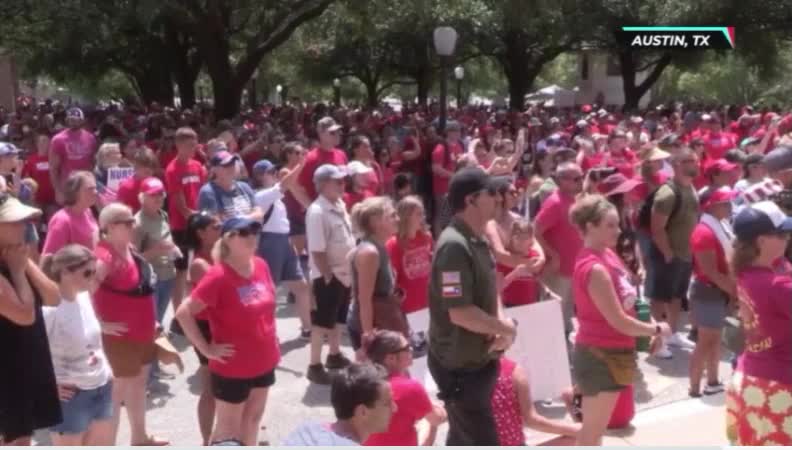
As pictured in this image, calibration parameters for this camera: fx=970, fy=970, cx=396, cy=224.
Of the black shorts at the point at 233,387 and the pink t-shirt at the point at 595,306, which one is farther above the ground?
the pink t-shirt at the point at 595,306

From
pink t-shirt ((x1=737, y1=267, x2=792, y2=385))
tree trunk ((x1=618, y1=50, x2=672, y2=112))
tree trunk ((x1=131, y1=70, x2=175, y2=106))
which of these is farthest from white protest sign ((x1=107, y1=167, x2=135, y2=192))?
tree trunk ((x1=618, y1=50, x2=672, y2=112))

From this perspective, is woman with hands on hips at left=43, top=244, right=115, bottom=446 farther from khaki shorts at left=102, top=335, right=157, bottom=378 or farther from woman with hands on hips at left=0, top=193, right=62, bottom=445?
khaki shorts at left=102, top=335, right=157, bottom=378

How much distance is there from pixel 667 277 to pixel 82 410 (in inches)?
175

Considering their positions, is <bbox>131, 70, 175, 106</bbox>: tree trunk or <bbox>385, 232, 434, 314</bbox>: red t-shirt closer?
<bbox>385, 232, 434, 314</bbox>: red t-shirt

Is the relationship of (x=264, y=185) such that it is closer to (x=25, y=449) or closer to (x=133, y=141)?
(x=133, y=141)

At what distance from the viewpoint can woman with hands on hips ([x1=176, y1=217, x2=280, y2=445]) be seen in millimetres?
4418

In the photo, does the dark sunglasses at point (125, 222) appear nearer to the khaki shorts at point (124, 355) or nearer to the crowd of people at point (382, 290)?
the crowd of people at point (382, 290)

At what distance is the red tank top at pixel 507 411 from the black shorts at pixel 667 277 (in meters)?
3.01

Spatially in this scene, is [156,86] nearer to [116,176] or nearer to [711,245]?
[116,176]

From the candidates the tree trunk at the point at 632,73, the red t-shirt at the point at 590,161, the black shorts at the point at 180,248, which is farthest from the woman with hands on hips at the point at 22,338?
the tree trunk at the point at 632,73

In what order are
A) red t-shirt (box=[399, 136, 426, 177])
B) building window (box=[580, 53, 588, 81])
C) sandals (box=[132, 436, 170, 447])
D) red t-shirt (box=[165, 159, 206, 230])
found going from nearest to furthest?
sandals (box=[132, 436, 170, 447]) < red t-shirt (box=[165, 159, 206, 230]) < red t-shirt (box=[399, 136, 426, 177]) < building window (box=[580, 53, 588, 81])

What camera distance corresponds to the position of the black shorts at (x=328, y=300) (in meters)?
6.28

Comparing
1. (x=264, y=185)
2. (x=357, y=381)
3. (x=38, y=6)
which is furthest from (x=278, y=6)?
(x=357, y=381)

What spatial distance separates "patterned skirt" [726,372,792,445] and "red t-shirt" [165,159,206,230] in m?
4.81
